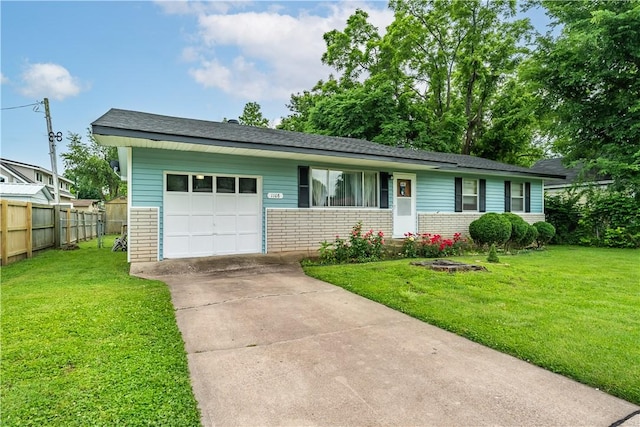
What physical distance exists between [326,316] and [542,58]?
1469 cm

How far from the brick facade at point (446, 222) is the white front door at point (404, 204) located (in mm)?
381

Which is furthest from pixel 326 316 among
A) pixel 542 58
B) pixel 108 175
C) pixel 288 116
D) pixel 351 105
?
pixel 108 175

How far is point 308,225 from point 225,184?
2459 mm

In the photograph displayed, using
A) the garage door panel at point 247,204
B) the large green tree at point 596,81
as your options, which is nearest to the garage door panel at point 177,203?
the garage door panel at point 247,204

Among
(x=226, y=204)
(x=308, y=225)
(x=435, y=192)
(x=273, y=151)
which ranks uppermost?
(x=273, y=151)

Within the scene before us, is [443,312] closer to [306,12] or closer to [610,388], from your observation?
[610,388]

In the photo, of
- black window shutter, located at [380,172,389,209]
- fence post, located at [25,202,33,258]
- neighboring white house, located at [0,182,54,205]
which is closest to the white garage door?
black window shutter, located at [380,172,389,209]

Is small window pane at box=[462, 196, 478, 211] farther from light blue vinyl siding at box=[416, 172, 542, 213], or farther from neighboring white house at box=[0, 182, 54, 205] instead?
neighboring white house at box=[0, 182, 54, 205]

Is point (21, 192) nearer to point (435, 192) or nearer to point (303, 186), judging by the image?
point (303, 186)

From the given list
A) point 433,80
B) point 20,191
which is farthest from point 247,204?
point 433,80

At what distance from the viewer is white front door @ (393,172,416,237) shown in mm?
10922

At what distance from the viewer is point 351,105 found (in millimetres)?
19781

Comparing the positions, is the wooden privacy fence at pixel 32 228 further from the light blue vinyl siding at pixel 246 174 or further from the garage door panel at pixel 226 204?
the garage door panel at pixel 226 204

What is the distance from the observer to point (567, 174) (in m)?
19.2
